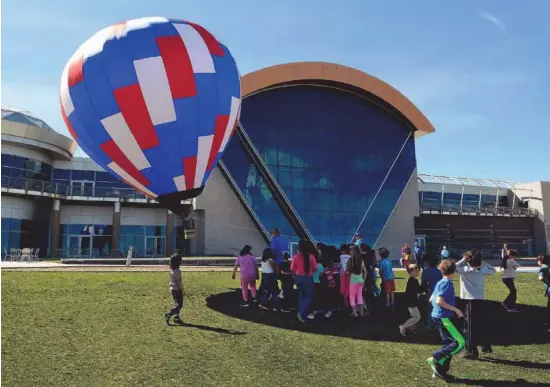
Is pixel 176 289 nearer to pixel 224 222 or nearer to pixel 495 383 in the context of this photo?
pixel 495 383

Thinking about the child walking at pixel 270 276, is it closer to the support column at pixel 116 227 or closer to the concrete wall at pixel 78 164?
the support column at pixel 116 227

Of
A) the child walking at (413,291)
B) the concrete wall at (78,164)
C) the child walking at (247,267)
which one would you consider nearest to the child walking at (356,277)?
the child walking at (413,291)

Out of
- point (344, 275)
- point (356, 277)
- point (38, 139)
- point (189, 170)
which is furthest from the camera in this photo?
point (38, 139)

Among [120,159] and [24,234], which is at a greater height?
[120,159]

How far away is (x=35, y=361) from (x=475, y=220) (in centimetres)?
4378

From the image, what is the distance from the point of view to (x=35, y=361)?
6297mm

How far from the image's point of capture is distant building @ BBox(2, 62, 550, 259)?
31.4 metres

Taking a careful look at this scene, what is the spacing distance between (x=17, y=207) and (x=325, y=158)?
2109cm

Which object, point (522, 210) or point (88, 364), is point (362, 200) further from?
point (88, 364)

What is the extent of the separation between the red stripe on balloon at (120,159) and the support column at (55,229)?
22963mm

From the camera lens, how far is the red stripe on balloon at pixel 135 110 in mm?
10492

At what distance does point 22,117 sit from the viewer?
1302 inches

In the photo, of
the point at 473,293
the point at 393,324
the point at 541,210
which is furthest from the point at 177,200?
the point at 541,210

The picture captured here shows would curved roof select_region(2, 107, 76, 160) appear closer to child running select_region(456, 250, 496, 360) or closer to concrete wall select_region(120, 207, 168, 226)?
concrete wall select_region(120, 207, 168, 226)
